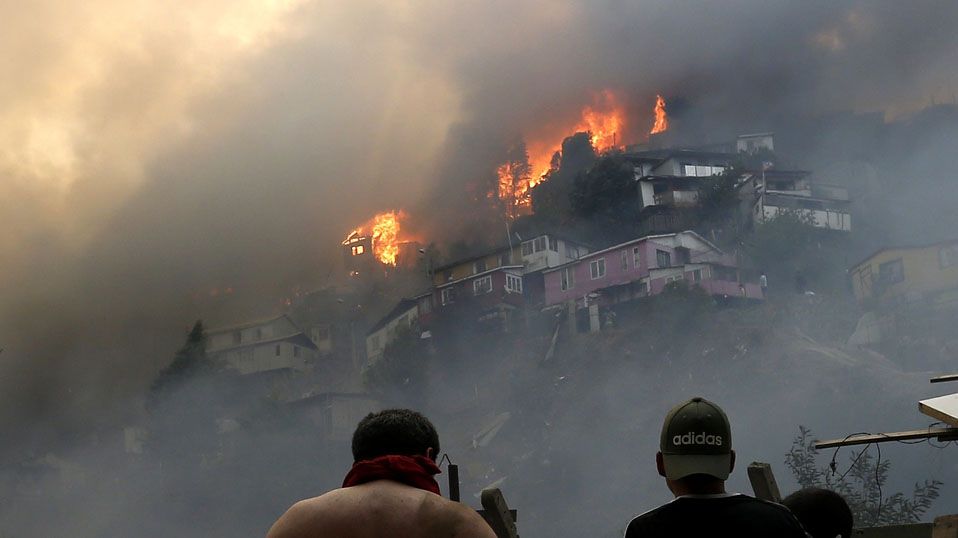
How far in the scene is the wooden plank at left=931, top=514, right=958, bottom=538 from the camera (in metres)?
3.75

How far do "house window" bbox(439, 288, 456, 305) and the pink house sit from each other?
14019mm

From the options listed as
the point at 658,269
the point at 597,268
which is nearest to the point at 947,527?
the point at 658,269

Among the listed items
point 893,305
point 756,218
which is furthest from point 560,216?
point 893,305

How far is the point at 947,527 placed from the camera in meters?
3.79

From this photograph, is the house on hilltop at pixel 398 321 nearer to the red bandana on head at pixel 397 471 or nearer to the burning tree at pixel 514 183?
the burning tree at pixel 514 183

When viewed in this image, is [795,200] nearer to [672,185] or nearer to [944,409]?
[672,185]

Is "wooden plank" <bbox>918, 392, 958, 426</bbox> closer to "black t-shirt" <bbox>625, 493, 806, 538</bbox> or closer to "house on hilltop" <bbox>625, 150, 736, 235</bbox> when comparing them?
"black t-shirt" <bbox>625, 493, 806, 538</bbox>

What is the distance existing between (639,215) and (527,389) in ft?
60.8

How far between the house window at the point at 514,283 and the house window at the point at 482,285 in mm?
2351

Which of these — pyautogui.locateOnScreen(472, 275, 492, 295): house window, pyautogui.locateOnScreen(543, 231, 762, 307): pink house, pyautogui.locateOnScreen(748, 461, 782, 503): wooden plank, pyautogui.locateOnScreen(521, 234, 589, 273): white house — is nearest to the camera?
pyautogui.locateOnScreen(748, 461, 782, 503): wooden plank

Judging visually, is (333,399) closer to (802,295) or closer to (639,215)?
(639,215)

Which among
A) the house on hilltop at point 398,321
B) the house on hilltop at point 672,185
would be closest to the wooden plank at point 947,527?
the house on hilltop at point 672,185

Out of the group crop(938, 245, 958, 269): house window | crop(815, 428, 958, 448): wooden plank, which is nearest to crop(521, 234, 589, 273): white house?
crop(938, 245, 958, 269): house window

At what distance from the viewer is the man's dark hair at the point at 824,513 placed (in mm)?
4930
